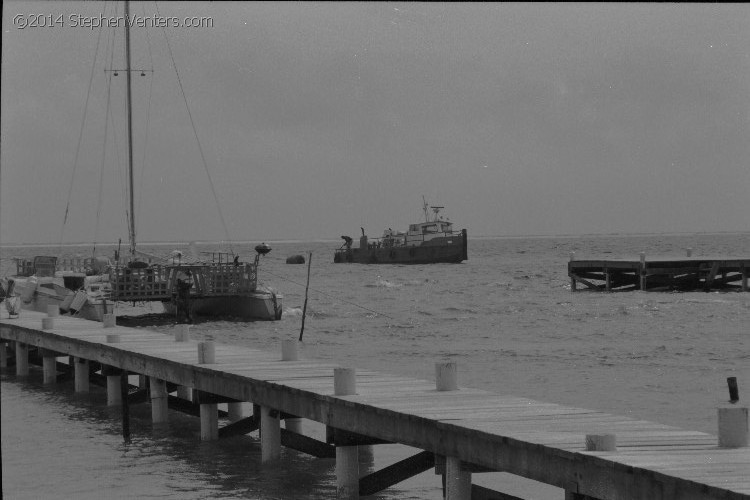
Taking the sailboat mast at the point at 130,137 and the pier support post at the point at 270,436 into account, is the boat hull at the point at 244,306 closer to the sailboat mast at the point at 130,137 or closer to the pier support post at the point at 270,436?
the sailboat mast at the point at 130,137

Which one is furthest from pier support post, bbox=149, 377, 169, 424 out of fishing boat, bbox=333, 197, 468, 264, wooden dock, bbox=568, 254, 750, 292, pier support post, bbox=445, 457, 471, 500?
fishing boat, bbox=333, 197, 468, 264

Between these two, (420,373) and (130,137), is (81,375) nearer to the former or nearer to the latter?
(420,373)

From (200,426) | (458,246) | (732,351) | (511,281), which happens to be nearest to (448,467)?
(200,426)

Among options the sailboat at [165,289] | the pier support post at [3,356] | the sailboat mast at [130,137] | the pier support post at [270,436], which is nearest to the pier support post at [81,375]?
the pier support post at [3,356]

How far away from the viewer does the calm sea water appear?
49.0 ft

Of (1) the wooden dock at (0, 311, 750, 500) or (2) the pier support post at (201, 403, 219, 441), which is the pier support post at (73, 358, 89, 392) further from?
(2) the pier support post at (201, 403, 219, 441)

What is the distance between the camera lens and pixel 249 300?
42.3 meters

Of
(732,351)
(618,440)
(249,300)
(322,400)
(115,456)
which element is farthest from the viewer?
(249,300)

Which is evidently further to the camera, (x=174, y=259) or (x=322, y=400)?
(x=174, y=259)

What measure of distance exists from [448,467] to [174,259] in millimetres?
33209

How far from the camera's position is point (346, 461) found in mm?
13570

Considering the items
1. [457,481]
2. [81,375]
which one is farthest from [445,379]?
[81,375]

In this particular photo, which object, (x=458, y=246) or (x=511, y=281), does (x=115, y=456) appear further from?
(x=458, y=246)

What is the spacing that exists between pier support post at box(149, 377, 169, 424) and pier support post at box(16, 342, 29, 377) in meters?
8.25
